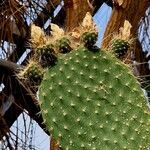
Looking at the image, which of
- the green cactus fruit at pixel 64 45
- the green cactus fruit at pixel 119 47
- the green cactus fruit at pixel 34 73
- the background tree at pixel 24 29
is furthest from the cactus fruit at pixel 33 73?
the background tree at pixel 24 29

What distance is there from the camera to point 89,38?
2.29 meters

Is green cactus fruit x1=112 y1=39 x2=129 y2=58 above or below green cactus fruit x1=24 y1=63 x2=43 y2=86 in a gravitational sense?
above

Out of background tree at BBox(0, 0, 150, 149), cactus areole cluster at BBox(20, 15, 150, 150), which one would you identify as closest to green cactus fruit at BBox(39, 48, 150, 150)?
cactus areole cluster at BBox(20, 15, 150, 150)

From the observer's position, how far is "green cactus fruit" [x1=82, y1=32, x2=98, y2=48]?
90.1 inches

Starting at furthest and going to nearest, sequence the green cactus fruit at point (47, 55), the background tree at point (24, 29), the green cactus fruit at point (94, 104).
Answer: the background tree at point (24, 29) < the green cactus fruit at point (47, 55) < the green cactus fruit at point (94, 104)

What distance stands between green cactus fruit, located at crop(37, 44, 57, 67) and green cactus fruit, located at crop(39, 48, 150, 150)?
2cm

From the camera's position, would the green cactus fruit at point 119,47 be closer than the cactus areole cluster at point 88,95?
No

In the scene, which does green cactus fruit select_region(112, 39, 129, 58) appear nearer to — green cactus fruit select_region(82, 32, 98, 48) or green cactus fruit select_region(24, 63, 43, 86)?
green cactus fruit select_region(82, 32, 98, 48)

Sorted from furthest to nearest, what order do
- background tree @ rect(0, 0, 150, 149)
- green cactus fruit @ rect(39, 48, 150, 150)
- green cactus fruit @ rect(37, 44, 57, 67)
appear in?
background tree @ rect(0, 0, 150, 149), green cactus fruit @ rect(37, 44, 57, 67), green cactus fruit @ rect(39, 48, 150, 150)

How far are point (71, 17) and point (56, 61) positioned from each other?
878 mm

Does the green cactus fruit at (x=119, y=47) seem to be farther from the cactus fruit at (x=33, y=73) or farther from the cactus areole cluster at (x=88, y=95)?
the cactus fruit at (x=33, y=73)

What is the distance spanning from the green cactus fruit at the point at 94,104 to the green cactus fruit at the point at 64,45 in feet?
0.12

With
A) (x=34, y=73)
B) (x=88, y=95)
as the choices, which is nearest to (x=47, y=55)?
(x=34, y=73)

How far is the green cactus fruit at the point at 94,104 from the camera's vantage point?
217 cm
